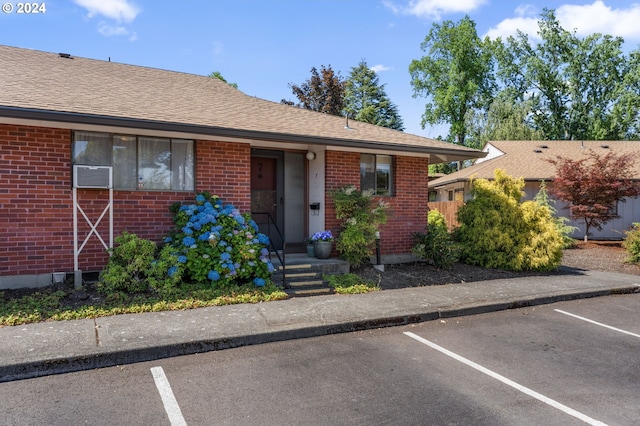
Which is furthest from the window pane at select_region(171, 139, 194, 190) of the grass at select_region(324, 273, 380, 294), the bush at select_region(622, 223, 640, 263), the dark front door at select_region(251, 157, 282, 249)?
the bush at select_region(622, 223, 640, 263)

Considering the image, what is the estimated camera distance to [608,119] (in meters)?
36.7

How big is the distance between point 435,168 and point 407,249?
29398 millimetres

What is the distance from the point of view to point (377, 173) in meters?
9.99

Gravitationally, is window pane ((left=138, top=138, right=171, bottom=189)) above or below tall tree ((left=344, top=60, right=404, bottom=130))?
below

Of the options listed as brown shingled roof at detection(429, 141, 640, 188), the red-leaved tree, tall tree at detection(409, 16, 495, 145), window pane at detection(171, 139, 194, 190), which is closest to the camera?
window pane at detection(171, 139, 194, 190)

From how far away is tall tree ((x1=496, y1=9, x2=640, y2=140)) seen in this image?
36375 millimetres

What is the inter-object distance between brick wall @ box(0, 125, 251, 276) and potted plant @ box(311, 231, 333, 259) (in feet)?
9.85

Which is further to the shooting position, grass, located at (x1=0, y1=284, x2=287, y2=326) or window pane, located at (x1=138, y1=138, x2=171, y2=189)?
window pane, located at (x1=138, y1=138, x2=171, y2=189)

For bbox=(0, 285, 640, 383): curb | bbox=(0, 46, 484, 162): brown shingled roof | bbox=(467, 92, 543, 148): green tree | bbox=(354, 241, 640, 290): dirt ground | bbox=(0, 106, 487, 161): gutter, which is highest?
bbox=(467, 92, 543, 148): green tree

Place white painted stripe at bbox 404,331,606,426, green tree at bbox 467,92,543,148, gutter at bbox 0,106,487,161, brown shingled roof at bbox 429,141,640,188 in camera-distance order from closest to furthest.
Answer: white painted stripe at bbox 404,331,606,426
gutter at bbox 0,106,487,161
brown shingled roof at bbox 429,141,640,188
green tree at bbox 467,92,543,148

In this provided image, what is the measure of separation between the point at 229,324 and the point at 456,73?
38986mm

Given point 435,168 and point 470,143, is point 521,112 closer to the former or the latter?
point 470,143

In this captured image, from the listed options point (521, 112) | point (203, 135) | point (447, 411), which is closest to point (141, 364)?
point (447, 411)

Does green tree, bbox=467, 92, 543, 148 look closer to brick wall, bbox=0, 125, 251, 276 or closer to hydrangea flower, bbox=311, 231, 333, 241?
hydrangea flower, bbox=311, 231, 333, 241
